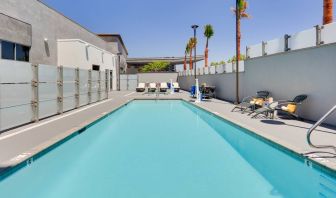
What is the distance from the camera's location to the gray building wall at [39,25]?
47.3 ft

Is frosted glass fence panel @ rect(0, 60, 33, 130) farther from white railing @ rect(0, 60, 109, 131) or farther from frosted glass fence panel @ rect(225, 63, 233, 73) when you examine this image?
frosted glass fence panel @ rect(225, 63, 233, 73)

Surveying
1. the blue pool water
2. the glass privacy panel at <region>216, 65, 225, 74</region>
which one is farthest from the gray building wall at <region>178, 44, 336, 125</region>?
the glass privacy panel at <region>216, 65, 225, 74</region>

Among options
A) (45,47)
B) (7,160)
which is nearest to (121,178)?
(7,160)

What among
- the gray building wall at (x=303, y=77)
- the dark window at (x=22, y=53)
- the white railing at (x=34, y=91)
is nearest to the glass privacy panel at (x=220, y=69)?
the gray building wall at (x=303, y=77)

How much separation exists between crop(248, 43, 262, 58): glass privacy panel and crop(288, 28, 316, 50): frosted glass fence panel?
2.63 meters

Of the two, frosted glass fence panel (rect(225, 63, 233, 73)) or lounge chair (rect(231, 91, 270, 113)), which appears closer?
lounge chair (rect(231, 91, 270, 113))

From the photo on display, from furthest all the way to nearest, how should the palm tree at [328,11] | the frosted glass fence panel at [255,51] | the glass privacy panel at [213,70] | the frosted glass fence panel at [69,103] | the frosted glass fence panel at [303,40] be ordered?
the glass privacy panel at [213,70] → the frosted glass fence panel at [255,51] → the frosted glass fence panel at [69,103] → the palm tree at [328,11] → the frosted glass fence panel at [303,40]

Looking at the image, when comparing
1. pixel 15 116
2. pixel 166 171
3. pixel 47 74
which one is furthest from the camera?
pixel 47 74

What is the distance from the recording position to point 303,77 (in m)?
9.68

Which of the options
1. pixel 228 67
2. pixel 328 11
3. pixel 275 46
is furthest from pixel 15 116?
pixel 228 67

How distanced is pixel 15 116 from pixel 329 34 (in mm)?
10260

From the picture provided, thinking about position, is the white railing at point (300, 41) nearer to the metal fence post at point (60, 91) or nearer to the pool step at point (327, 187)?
the pool step at point (327, 187)

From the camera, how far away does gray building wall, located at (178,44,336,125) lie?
8.41 m

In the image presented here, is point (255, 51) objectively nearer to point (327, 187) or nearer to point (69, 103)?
point (69, 103)
